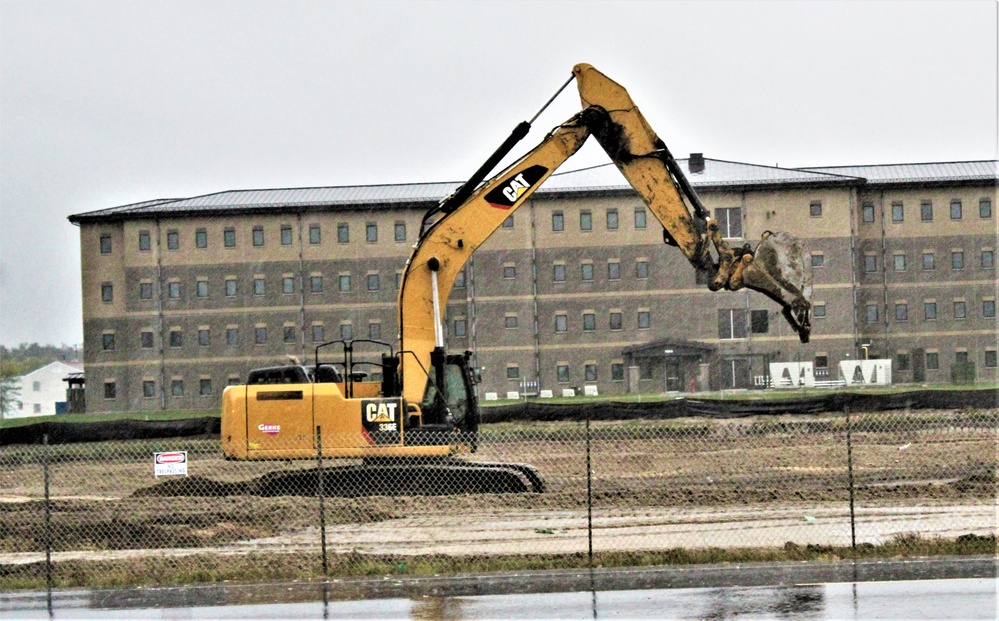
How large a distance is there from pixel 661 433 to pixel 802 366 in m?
32.7

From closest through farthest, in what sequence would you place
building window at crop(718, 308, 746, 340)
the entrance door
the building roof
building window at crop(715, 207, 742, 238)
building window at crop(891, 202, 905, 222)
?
the building roof → building window at crop(718, 308, 746, 340) → building window at crop(715, 207, 742, 238) → the entrance door → building window at crop(891, 202, 905, 222)

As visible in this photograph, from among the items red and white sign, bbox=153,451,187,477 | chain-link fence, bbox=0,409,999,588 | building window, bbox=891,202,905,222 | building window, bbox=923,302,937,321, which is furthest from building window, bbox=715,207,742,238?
red and white sign, bbox=153,451,187,477

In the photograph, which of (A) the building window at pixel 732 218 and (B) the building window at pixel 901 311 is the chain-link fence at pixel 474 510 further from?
(B) the building window at pixel 901 311

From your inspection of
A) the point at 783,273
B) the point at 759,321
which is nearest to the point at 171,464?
the point at 783,273

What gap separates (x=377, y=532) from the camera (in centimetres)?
2020

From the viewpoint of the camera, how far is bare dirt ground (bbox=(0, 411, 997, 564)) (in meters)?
18.5

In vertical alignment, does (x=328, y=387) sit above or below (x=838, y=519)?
above

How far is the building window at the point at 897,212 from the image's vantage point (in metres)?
75.8

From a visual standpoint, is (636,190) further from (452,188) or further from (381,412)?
(452,188)

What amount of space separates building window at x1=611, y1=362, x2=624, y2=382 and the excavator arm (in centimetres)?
5052

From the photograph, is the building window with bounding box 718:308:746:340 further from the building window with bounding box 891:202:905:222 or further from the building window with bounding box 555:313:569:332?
the building window with bounding box 891:202:905:222

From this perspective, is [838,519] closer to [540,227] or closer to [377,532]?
[377,532]

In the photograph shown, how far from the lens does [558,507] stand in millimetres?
22109

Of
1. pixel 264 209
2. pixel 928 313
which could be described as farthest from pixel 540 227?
pixel 928 313
